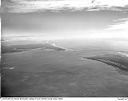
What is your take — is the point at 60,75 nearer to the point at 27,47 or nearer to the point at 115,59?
the point at 27,47

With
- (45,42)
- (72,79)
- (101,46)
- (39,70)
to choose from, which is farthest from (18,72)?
(101,46)

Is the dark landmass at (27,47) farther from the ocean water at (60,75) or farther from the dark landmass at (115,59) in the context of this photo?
the dark landmass at (115,59)

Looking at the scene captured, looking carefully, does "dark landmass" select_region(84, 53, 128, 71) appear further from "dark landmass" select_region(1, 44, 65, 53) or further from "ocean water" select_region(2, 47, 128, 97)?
"dark landmass" select_region(1, 44, 65, 53)

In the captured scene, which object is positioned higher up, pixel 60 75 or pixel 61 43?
pixel 61 43

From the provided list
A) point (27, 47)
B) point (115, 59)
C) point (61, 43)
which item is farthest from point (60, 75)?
point (115, 59)

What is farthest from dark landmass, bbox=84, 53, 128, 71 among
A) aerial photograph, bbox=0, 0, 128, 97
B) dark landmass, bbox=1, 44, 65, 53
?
dark landmass, bbox=1, 44, 65, 53

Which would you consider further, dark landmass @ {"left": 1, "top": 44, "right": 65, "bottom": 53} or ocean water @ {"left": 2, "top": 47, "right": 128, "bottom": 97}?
dark landmass @ {"left": 1, "top": 44, "right": 65, "bottom": 53}

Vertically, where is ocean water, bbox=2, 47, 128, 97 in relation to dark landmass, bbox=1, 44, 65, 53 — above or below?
below
